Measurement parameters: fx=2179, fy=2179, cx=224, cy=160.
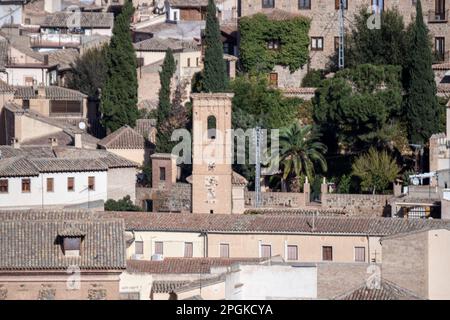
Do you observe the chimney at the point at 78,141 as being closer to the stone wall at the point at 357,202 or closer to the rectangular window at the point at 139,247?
the stone wall at the point at 357,202

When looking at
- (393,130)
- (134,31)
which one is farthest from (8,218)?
(134,31)

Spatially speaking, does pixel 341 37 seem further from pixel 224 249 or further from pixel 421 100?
pixel 224 249

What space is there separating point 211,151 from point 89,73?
11.5 m

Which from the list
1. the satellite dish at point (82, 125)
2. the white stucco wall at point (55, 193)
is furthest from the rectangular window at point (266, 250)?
the satellite dish at point (82, 125)

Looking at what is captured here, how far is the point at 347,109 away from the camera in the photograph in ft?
164

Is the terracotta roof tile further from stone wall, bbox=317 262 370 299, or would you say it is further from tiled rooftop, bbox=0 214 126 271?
stone wall, bbox=317 262 370 299

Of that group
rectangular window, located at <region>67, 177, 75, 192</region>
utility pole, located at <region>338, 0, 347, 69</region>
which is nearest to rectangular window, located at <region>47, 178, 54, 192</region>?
rectangular window, located at <region>67, 177, 75, 192</region>

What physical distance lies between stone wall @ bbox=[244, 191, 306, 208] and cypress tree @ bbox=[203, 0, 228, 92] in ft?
11.2

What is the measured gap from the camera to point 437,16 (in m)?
54.3

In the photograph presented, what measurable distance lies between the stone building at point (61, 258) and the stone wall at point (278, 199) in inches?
432

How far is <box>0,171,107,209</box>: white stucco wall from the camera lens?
48219 mm

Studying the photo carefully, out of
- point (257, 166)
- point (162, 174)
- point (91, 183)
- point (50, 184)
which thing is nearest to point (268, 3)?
point (162, 174)

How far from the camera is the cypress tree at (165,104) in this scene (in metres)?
51.5
